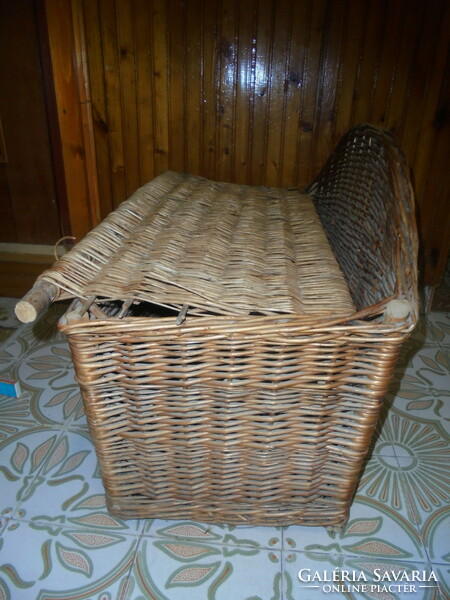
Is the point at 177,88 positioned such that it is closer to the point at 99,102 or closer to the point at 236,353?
the point at 99,102

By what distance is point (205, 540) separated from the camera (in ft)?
2.76

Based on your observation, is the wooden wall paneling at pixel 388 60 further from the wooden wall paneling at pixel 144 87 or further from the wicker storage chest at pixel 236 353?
the wooden wall paneling at pixel 144 87

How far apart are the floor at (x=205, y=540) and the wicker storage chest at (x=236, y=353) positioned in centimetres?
5

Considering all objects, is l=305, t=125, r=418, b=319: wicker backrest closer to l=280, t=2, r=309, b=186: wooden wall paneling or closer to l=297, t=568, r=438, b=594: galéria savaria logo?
l=280, t=2, r=309, b=186: wooden wall paneling

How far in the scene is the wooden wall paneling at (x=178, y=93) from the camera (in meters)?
1.31

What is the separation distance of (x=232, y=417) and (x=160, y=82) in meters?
1.05

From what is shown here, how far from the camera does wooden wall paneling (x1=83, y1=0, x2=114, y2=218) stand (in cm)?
133

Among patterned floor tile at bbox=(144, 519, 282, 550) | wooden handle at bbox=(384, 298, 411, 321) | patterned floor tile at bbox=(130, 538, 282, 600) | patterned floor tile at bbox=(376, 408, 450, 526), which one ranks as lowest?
patterned floor tile at bbox=(376, 408, 450, 526)

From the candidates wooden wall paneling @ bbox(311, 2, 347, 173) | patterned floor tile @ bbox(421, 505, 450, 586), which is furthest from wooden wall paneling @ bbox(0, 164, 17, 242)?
patterned floor tile @ bbox(421, 505, 450, 586)

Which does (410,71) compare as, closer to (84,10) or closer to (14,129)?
(84,10)

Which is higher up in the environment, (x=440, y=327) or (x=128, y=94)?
(x=128, y=94)

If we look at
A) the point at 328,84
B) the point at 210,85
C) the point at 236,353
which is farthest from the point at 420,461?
the point at 210,85

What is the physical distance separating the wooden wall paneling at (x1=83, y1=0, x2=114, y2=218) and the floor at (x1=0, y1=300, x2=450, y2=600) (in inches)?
29.3

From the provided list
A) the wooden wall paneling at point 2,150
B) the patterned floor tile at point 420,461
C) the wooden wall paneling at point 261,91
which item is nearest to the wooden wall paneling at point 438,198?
the wooden wall paneling at point 261,91
